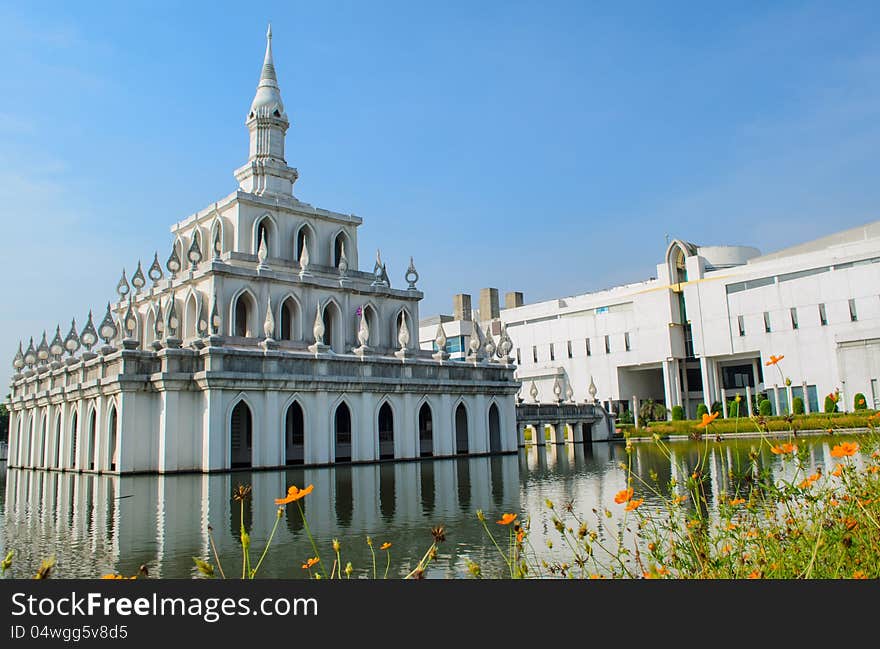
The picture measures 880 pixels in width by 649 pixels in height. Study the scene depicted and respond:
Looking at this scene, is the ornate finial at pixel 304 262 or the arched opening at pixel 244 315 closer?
the arched opening at pixel 244 315

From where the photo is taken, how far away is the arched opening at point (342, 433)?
36006 millimetres

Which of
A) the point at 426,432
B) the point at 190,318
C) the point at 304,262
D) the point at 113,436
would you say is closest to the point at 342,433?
the point at 426,432

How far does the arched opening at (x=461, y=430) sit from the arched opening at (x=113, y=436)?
56.6 ft

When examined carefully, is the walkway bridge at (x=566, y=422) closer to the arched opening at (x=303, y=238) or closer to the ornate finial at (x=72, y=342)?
the arched opening at (x=303, y=238)

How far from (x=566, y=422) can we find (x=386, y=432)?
19.4m

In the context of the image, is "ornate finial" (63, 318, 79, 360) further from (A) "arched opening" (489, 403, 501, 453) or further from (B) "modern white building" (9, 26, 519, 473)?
(A) "arched opening" (489, 403, 501, 453)

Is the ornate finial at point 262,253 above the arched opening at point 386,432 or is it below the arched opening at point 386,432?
above

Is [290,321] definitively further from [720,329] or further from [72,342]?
[720,329]

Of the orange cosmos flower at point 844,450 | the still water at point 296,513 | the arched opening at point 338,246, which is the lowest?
Result: the still water at point 296,513

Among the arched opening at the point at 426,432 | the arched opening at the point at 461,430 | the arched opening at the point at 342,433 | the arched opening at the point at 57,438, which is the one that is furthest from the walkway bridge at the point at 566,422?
the arched opening at the point at 57,438

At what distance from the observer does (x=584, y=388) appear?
76625 millimetres

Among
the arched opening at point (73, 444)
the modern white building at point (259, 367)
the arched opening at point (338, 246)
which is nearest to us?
the modern white building at point (259, 367)

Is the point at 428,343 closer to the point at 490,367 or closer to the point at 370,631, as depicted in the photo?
the point at 490,367

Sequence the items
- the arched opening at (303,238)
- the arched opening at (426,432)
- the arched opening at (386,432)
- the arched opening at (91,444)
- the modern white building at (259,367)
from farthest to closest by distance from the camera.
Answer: the arched opening at (303,238) → the arched opening at (426,432) → the arched opening at (386,432) → the arched opening at (91,444) → the modern white building at (259,367)
